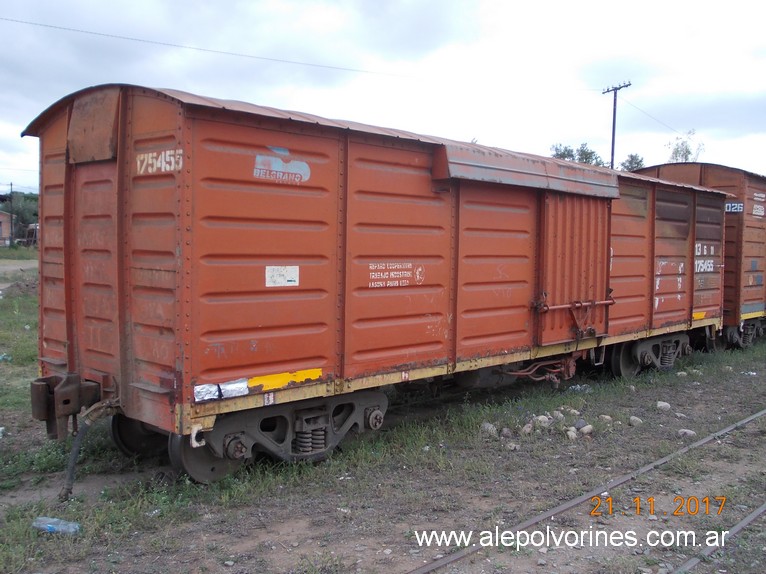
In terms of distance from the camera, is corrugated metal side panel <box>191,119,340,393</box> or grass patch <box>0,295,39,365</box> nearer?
corrugated metal side panel <box>191,119,340,393</box>

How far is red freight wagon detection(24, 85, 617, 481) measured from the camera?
15.0ft

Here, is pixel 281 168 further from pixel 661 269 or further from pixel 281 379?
pixel 661 269

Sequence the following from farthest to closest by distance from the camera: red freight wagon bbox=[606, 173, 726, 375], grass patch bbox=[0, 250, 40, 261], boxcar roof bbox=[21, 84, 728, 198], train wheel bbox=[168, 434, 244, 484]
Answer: grass patch bbox=[0, 250, 40, 261] → red freight wagon bbox=[606, 173, 726, 375] → train wheel bbox=[168, 434, 244, 484] → boxcar roof bbox=[21, 84, 728, 198]

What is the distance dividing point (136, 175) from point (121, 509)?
2470mm

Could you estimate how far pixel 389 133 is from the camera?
18.5ft

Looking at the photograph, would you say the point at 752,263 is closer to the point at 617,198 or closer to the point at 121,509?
the point at 617,198

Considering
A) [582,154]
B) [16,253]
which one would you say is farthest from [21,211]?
[582,154]

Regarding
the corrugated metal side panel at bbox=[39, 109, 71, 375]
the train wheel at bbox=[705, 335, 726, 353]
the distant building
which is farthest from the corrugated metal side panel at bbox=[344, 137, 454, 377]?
the distant building

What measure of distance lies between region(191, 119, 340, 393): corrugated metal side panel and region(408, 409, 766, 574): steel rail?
185cm

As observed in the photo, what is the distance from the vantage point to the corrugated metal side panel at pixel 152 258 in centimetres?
→ 449

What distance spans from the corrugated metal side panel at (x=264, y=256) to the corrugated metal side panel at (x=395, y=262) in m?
0.24

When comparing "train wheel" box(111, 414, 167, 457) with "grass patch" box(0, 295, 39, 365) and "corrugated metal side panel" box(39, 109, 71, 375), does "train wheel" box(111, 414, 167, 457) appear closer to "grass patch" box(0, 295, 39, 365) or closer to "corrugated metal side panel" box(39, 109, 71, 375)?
"corrugated metal side panel" box(39, 109, 71, 375)

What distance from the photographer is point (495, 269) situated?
6809mm

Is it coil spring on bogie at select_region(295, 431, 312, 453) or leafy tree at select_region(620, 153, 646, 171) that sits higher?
leafy tree at select_region(620, 153, 646, 171)
